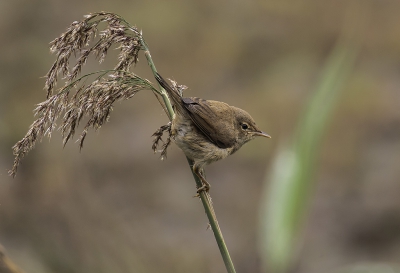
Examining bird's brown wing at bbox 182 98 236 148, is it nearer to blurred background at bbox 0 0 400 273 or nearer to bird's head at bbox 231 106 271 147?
bird's head at bbox 231 106 271 147

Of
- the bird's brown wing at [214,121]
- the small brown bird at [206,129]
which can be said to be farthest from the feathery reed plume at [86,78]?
the bird's brown wing at [214,121]

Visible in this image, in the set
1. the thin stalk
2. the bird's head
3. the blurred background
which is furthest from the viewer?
the blurred background

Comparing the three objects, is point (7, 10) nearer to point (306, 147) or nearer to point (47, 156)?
point (47, 156)

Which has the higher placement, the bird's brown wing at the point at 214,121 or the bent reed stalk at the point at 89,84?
the bird's brown wing at the point at 214,121

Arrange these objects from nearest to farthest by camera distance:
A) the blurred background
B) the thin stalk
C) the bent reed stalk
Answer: the thin stalk → the bent reed stalk → the blurred background

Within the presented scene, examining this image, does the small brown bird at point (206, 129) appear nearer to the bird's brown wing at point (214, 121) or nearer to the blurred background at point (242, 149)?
the bird's brown wing at point (214, 121)

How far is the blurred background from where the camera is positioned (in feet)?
22.2

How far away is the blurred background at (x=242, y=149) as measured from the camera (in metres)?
6.78

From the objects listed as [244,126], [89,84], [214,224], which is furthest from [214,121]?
[214,224]

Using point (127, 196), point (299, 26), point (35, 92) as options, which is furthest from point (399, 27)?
point (35, 92)

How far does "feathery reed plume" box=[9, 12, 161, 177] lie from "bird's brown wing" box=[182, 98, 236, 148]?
3.17 ft

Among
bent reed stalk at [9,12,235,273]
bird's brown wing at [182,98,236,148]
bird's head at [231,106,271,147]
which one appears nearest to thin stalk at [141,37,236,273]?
bent reed stalk at [9,12,235,273]

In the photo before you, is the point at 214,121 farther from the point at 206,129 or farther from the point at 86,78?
the point at 86,78

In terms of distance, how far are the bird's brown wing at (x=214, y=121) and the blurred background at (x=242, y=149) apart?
1.05 metres
